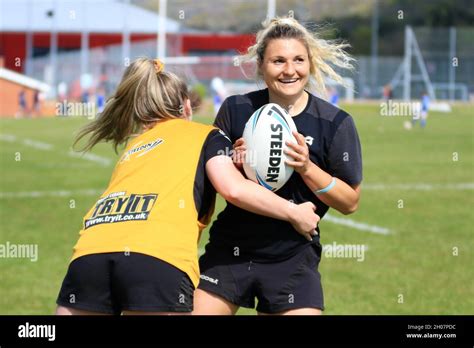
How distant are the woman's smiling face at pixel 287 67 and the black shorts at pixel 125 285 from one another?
4.50 feet

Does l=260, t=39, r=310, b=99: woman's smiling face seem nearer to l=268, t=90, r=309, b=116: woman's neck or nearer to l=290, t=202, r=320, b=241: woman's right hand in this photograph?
l=268, t=90, r=309, b=116: woman's neck

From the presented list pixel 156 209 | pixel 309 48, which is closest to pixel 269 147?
Answer: pixel 309 48

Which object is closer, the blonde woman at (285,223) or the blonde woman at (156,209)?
the blonde woman at (156,209)

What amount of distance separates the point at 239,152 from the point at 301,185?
1.38ft

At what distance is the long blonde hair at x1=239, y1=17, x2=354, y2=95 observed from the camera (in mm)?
5188

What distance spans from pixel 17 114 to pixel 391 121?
22892 mm

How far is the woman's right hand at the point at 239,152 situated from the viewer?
16.4 feet

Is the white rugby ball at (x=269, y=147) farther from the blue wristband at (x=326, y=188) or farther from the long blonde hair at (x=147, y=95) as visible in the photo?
the long blonde hair at (x=147, y=95)

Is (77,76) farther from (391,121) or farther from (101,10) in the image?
(391,121)

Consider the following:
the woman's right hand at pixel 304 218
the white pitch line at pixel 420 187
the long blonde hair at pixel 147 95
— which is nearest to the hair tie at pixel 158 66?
the long blonde hair at pixel 147 95

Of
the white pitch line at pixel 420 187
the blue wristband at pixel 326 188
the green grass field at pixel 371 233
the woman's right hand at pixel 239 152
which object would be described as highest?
the woman's right hand at pixel 239 152

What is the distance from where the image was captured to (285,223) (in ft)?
16.7
